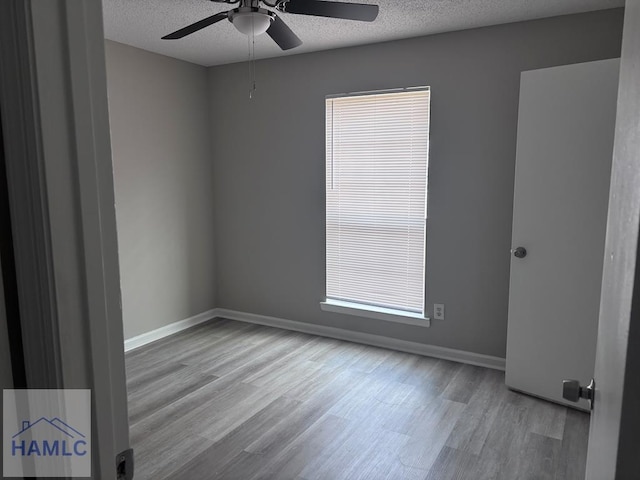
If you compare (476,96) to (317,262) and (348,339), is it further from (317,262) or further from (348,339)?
(348,339)

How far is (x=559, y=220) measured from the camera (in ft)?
8.85

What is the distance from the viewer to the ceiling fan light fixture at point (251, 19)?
2.19 meters

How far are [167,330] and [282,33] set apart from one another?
279 cm

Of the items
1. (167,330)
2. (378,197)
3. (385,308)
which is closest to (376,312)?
(385,308)

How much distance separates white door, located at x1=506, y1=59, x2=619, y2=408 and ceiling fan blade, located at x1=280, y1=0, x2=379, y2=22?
1.10 meters

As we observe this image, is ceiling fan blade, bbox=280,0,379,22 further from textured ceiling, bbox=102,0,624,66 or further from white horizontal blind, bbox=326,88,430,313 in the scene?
white horizontal blind, bbox=326,88,430,313

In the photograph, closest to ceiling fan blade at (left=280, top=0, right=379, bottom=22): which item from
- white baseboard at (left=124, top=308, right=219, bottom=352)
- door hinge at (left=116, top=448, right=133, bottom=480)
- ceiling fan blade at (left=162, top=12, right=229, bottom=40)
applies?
ceiling fan blade at (left=162, top=12, right=229, bottom=40)

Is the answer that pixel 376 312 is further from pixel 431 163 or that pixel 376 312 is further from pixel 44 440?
pixel 44 440

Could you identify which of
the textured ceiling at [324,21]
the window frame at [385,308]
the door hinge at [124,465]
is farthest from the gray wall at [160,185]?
the door hinge at [124,465]

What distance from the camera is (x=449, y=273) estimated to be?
3482 mm

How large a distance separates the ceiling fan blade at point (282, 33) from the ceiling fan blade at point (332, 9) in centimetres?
9

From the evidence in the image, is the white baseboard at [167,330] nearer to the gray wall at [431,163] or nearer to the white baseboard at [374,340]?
the white baseboard at [374,340]

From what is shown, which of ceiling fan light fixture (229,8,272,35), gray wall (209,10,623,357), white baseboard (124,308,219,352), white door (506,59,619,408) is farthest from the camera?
white baseboard (124,308,219,352)

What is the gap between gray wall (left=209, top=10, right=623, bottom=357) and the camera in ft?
10.3
